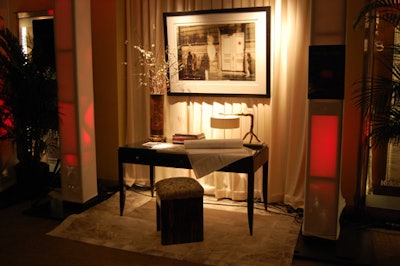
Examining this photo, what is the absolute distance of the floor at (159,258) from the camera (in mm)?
2936

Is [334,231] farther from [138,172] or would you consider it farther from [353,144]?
[138,172]

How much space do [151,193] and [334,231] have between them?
6.89 feet

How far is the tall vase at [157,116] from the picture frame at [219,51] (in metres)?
0.46

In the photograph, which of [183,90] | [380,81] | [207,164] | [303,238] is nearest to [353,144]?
[380,81]

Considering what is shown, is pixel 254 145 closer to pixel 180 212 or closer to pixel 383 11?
pixel 180 212

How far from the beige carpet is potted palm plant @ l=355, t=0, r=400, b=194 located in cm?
99

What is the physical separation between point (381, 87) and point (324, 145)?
579 millimetres

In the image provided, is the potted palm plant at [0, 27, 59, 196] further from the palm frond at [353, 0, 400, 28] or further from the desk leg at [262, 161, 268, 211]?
the palm frond at [353, 0, 400, 28]

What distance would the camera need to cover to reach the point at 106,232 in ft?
11.4

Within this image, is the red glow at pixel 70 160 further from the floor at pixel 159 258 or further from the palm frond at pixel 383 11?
the palm frond at pixel 383 11

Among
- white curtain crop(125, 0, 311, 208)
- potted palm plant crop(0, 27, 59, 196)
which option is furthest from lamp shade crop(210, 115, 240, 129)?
potted palm plant crop(0, 27, 59, 196)

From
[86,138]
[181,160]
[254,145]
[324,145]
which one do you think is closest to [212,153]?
[181,160]

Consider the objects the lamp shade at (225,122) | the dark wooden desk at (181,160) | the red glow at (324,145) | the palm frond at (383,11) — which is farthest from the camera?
the lamp shade at (225,122)

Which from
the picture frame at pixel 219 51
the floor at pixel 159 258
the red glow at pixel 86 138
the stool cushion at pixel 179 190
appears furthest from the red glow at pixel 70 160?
the picture frame at pixel 219 51
